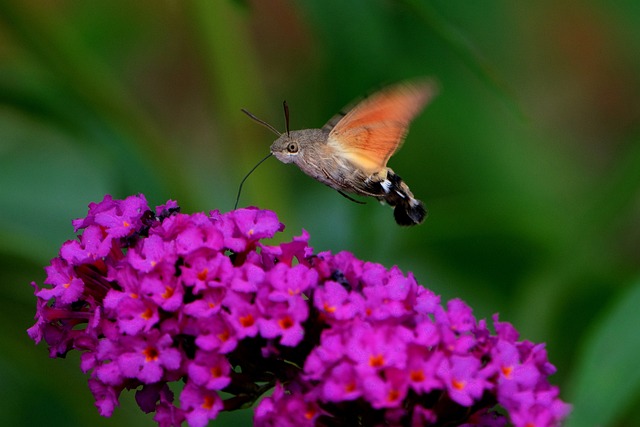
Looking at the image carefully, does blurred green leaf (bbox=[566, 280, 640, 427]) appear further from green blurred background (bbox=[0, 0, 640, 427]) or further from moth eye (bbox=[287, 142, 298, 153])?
moth eye (bbox=[287, 142, 298, 153])

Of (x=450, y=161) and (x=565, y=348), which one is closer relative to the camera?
(x=565, y=348)

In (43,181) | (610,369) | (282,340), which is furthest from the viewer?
(43,181)

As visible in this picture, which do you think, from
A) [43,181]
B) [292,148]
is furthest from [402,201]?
[43,181]

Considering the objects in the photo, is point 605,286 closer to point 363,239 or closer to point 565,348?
point 565,348

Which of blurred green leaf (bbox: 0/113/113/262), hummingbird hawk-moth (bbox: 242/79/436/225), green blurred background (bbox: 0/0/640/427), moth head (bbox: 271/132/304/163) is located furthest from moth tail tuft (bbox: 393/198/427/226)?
blurred green leaf (bbox: 0/113/113/262)

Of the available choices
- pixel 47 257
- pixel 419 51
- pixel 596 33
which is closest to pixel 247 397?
pixel 47 257

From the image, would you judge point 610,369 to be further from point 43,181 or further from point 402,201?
point 43,181

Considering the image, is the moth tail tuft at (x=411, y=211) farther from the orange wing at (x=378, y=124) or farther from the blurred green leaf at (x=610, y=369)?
the blurred green leaf at (x=610, y=369)

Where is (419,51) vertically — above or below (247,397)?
above
